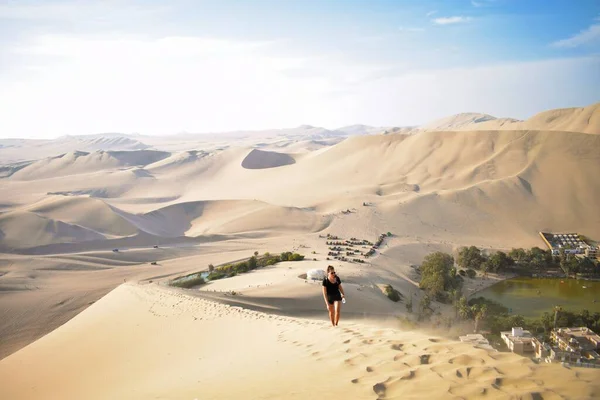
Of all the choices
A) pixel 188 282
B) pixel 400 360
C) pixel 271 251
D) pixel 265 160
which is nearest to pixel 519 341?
pixel 400 360

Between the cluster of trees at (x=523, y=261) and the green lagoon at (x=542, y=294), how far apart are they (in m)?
1.14

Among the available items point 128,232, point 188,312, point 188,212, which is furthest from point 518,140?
point 188,312

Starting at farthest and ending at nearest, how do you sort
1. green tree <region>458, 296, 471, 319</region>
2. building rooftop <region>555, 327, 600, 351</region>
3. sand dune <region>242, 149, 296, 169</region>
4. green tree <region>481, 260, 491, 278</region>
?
sand dune <region>242, 149, 296, 169</region>, green tree <region>481, 260, 491, 278</region>, green tree <region>458, 296, 471, 319</region>, building rooftop <region>555, 327, 600, 351</region>

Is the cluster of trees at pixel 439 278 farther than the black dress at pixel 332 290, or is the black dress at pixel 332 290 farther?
the cluster of trees at pixel 439 278

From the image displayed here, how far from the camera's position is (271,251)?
33062 mm

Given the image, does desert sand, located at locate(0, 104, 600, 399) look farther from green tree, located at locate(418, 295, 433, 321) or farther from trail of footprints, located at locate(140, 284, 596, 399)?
green tree, located at locate(418, 295, 433, 321)

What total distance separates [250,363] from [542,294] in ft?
80.9

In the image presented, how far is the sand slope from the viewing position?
472 centimetres

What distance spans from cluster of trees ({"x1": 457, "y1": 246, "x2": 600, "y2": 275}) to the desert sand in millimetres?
1896

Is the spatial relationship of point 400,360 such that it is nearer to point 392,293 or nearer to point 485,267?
point 392,293

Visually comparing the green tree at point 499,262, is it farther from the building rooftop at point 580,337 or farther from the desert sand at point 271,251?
the building rooftop at point 580,337

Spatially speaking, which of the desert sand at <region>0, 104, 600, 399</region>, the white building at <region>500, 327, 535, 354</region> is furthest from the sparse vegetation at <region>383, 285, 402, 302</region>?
the white building at <region>500, 327, 535, 354</region>

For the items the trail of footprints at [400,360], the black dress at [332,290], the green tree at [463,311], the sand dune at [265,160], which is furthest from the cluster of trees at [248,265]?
the sand dune at [265,160]

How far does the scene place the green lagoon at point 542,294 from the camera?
2386 centimetres
